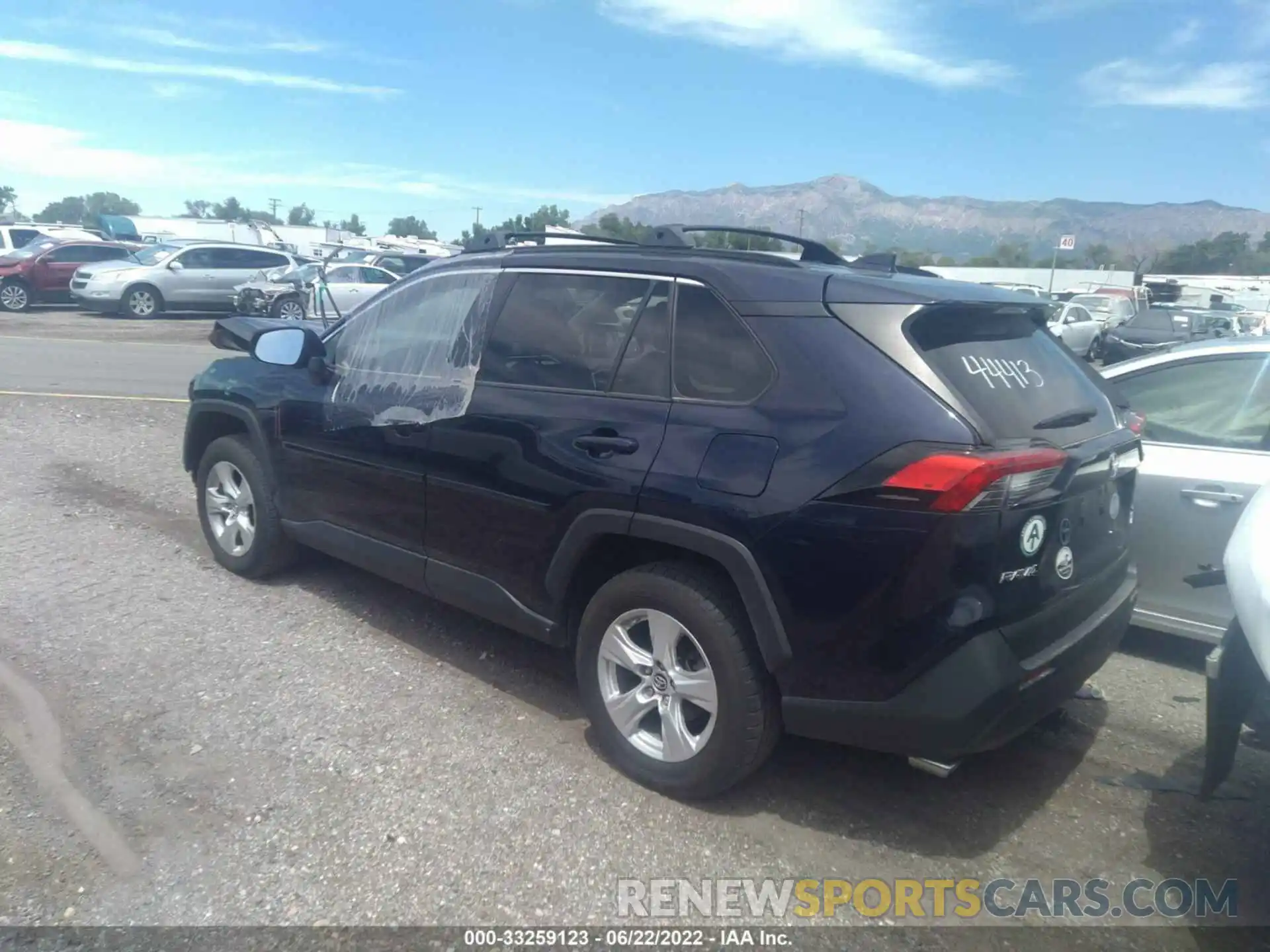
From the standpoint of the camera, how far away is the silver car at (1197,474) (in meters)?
4.61

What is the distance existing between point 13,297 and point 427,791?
Answer: 25010 mm

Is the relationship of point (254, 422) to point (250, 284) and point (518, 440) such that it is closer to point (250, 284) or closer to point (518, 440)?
point (518, 440)

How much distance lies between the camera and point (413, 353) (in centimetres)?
453

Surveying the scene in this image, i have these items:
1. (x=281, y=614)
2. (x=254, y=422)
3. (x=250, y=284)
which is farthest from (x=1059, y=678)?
(x=250, y=284)

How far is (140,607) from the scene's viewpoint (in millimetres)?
5137

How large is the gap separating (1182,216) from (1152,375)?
599ft

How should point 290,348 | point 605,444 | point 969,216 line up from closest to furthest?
point 605,444 < point 290,348 < point 969,216

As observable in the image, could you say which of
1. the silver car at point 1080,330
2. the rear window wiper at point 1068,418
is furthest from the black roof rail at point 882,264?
the silver car at point 1080,330

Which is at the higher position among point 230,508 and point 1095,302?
point 1095,302

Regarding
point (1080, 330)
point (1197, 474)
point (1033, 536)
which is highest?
point (1033, 536)

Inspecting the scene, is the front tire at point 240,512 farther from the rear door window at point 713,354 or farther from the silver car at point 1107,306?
the silver car at point 1107,306

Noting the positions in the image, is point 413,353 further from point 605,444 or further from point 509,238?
point 605,444

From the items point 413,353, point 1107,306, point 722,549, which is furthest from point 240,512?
point 1107,306

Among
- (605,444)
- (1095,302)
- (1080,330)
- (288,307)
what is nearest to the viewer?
(605,444)
